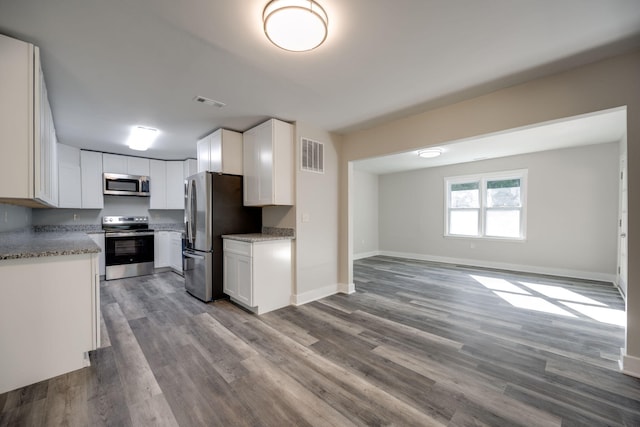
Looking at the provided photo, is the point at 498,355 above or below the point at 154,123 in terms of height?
below

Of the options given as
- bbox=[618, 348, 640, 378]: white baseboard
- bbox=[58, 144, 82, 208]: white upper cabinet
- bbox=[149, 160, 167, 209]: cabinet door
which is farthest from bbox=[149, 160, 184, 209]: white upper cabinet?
bbox=[618, 348, 640, 378]: white baseboard

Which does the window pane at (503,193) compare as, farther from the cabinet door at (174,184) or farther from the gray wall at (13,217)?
the gray wall at (13,217)

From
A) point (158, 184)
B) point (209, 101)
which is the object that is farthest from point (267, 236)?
point (158, 184)

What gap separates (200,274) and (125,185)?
3.17m

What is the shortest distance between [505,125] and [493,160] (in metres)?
4.01

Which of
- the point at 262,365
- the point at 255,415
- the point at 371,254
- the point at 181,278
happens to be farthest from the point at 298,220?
the point at 371,254

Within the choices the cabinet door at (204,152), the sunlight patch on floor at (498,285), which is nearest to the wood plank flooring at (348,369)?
the sunlight patch on floor at (498,285)

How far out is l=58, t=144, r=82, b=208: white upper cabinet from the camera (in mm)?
4637

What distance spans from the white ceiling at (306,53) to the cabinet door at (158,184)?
8.37ft

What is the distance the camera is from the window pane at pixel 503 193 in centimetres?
573

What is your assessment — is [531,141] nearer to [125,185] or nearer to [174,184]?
[174,184]

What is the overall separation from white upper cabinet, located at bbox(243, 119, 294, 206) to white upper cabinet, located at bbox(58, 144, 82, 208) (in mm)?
3687

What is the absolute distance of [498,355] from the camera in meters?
2.31

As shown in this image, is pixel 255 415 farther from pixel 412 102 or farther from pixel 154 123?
pixel 154 123
